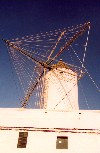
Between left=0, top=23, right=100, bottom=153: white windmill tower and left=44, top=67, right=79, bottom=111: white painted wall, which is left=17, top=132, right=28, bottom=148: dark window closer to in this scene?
left=0, top=23, right=100, bottom=153: white windmill tower

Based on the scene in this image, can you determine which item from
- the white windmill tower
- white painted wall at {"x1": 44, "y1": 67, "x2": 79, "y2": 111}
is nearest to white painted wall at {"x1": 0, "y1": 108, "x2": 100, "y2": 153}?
the white windmill tower

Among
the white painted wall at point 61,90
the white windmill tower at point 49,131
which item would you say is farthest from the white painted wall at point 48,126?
the white painted wall at point 61,90

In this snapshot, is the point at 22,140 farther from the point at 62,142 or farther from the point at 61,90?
the point at 61,90

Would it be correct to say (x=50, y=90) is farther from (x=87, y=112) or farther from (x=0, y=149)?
(x=0, y=149)

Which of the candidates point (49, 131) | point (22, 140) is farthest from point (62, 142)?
point (22, 140)

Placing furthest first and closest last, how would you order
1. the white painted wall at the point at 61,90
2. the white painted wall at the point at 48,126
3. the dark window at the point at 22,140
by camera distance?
the white painted wall at the point at 61,90
the dark window at the point at 22,140
the white painted wall at the point at 48,126

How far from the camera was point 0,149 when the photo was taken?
1606 centimetres

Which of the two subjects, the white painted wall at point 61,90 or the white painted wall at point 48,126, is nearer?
the white painted wall at point 48,126

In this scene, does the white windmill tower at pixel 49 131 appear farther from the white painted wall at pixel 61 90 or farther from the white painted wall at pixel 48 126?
the white painted wall at pixel 61 90

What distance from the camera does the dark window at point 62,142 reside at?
52.2 ft

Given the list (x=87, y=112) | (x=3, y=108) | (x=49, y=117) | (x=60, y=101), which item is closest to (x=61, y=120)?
(x=49, y=117)

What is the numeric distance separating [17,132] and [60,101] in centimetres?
717

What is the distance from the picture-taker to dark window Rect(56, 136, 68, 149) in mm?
15914

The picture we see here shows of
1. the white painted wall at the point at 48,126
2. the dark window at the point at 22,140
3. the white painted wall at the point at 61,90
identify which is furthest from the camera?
the white painted wall at the point at 61,90
